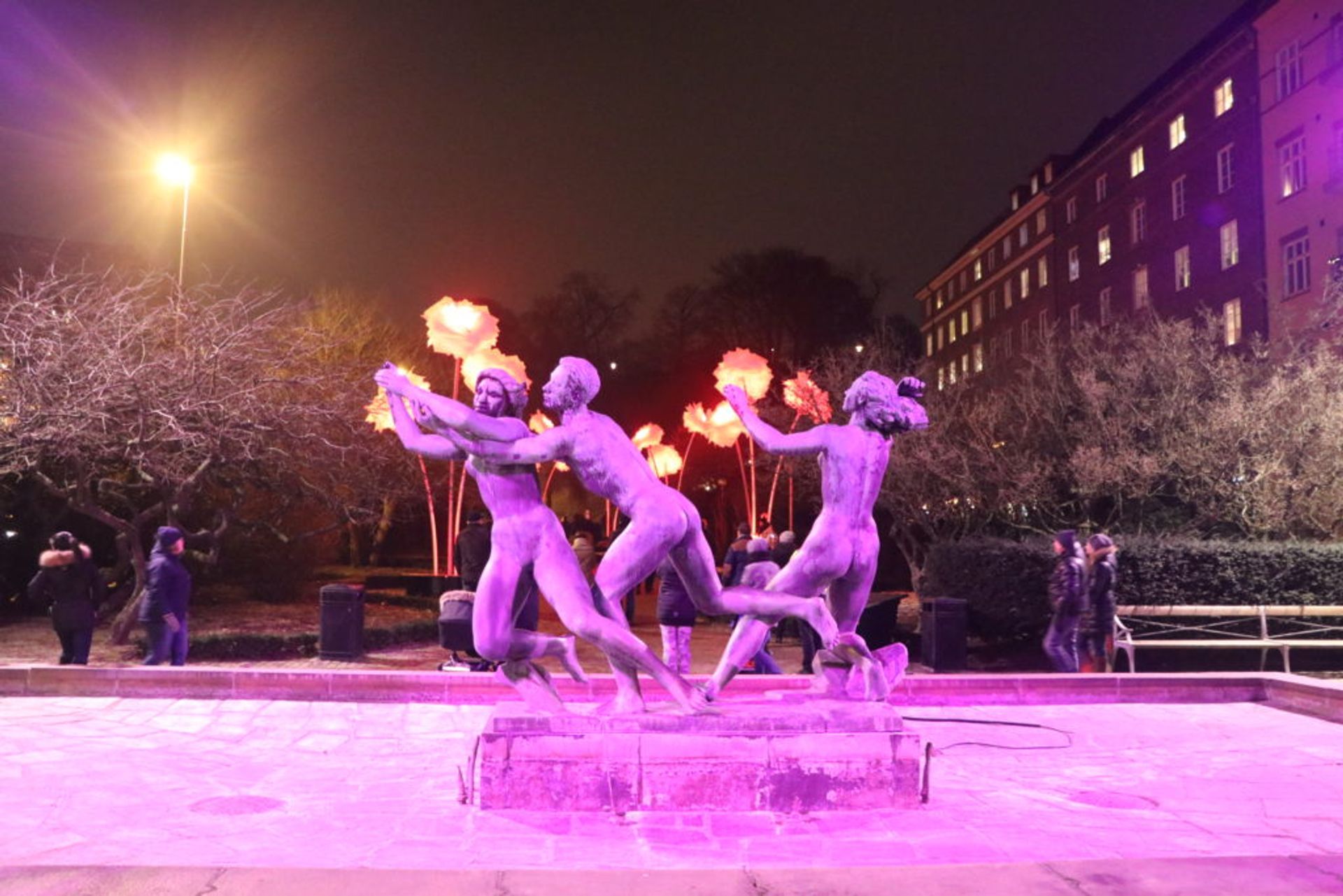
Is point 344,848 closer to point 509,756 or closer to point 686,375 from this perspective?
point 509,756

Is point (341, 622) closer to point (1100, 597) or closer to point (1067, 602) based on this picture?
point (1067, 602)

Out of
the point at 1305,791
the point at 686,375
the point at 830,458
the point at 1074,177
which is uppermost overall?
the point at 1074,177

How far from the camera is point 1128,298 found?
141 ft

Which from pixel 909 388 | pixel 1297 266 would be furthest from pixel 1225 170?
pixel 909 388

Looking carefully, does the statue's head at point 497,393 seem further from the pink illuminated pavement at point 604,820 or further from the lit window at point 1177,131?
the lit window at point 1177,131

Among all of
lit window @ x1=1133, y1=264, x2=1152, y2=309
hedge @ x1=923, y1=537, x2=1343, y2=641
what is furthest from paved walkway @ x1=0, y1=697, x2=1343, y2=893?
lit window @ x1=1133, y1=264, x2=1152, y2=309

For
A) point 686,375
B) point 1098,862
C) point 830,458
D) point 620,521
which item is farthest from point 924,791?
point 686,375

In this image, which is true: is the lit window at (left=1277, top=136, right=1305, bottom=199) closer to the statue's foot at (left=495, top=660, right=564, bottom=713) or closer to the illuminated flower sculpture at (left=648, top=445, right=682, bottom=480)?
the illuminated flower sculpture at (left=648, top=445, right=682, bottom=480)

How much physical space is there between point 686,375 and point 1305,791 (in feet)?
135

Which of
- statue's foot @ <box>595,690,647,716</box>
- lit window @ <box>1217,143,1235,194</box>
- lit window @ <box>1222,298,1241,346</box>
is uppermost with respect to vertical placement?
lit window @ <box>1217,143,1235,194</box>

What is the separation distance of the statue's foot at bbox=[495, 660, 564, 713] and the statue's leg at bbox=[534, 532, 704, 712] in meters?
0.40

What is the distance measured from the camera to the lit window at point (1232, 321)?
34562 millimetres

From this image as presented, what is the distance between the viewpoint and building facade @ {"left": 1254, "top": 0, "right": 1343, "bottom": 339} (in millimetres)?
28703

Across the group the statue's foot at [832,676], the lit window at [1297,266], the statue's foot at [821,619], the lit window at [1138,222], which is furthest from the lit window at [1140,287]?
the statue's foot at [821,619]
